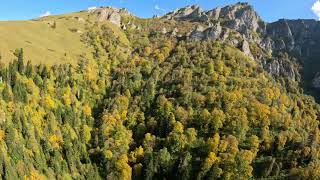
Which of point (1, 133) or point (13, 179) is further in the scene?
point (1, 133)

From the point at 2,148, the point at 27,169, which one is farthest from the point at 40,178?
the point at 2,148

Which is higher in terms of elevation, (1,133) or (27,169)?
(1,133)

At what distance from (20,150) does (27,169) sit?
879 centimetres

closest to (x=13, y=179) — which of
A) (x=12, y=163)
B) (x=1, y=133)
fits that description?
(x=12, y=163)

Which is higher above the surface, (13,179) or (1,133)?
(1,133)

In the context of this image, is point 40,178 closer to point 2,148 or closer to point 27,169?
point 27,169

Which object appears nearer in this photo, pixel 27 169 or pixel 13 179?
pixel 13 179

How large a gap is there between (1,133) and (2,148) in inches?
351

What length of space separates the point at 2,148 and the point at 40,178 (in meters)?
20.2

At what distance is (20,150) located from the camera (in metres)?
200

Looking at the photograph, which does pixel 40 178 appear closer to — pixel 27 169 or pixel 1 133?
pixel 27 169

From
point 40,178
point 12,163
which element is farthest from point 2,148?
point 40,178

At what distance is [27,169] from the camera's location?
647ft

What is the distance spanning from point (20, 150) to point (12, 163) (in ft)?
28.0
